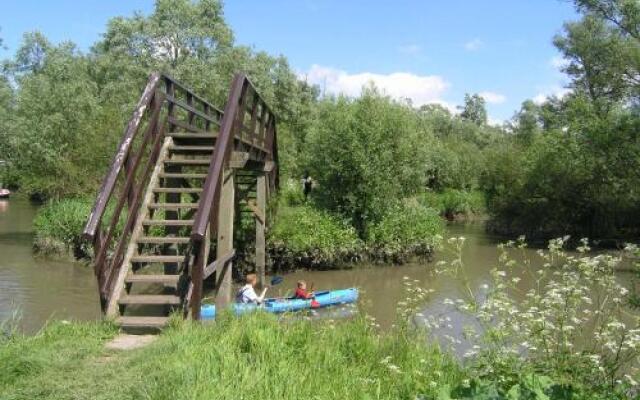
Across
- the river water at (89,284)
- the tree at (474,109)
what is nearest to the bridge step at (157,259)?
the river water at (89,284)

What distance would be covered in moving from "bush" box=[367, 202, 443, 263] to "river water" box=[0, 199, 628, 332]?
0.45 metres

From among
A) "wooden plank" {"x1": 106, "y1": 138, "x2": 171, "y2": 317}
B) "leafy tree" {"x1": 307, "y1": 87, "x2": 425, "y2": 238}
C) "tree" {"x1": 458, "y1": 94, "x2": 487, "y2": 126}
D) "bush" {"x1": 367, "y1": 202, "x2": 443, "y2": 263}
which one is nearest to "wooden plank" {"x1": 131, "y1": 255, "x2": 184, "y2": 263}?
"wooden plank" {"x1": 106, "y1": 138, "x2": 171, "y2": 317}

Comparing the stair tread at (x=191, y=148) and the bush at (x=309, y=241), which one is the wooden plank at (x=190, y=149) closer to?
the stair tread at (x=191, y=148)

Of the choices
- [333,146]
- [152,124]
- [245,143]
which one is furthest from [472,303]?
[333,146]

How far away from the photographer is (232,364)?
17.0 feet

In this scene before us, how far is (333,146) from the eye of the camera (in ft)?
70.4

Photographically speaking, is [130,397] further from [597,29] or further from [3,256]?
[597,29]

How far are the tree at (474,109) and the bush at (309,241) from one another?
3045 inches

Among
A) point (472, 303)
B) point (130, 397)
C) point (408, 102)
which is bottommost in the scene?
point (130, 397)

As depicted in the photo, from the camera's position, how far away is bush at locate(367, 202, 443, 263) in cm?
2005

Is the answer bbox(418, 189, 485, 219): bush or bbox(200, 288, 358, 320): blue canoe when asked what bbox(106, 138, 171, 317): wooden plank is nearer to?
bbox(200, 288, 358, 320): blue canoe

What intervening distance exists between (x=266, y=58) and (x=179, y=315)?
30.6m

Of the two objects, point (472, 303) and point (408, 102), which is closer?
point (472, 303)

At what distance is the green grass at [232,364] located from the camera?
4.76 meters
